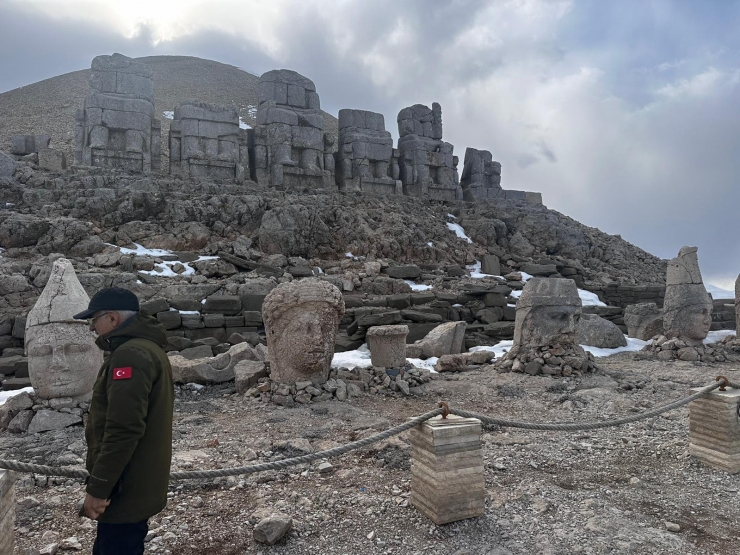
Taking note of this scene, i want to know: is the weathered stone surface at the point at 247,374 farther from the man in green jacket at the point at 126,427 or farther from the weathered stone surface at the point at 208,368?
the man in green jacket at the point at 126,427

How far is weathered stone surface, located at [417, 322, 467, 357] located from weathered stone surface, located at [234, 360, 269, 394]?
3951 millimetres

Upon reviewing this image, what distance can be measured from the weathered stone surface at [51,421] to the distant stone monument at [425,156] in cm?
2151

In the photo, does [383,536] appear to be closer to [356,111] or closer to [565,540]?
[565,540]

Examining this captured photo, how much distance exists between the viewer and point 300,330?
725 centimetres

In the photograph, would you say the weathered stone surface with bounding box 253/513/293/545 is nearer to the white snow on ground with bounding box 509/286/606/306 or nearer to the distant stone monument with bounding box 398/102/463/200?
the white snow on ground with bounding box 509/286/606/306

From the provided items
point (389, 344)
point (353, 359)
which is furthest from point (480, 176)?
point (389, 344)

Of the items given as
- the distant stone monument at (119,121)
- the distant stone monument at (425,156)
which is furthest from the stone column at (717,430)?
the distant stone monument at (425,156)

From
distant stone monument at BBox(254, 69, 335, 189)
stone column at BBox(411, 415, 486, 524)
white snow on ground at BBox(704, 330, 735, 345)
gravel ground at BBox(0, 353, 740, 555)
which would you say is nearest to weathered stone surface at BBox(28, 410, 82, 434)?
gravel ground at BBox(0, 353, 740, 555)

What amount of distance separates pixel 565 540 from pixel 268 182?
830 inches

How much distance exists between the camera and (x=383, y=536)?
3287 mm

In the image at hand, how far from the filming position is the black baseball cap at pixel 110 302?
2521 mm

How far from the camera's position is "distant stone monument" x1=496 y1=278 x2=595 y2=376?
29.1ft

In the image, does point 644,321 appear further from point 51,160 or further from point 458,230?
point 51,160

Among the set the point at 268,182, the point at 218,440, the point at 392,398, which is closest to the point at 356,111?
the point at 268,182
